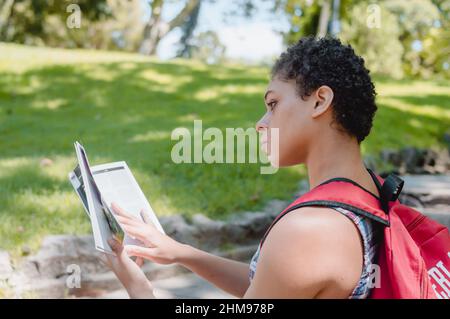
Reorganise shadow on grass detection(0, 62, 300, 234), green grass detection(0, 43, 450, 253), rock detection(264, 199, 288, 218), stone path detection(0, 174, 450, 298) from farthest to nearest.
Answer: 1. shadow on grass detection(0, 62, 300, 234)
2. rock detection(264, 199, 288, 218)
3. green grass detection(0, 43, 450, 253)
4. stone path detection(0, 174, 450, 298)

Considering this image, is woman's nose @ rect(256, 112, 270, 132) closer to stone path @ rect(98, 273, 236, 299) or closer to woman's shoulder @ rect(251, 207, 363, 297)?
woman's shoulder @ rect(251, 207, 363, 297)

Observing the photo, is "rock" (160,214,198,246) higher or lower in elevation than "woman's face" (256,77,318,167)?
lower

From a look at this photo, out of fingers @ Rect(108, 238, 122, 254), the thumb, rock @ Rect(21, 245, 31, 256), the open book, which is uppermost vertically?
the open book

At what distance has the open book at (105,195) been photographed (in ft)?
4.54

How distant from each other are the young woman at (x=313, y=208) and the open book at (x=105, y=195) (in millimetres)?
57

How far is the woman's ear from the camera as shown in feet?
4.46

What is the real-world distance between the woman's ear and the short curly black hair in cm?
2

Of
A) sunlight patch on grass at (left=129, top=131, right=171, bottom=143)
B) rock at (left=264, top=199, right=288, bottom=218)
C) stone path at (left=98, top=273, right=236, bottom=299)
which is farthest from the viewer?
sunlight patch on grass at (left=129, top=131, right=171, bottom=143)

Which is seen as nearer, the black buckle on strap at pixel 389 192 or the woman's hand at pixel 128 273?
the black buckle on strap at pixel 389 192

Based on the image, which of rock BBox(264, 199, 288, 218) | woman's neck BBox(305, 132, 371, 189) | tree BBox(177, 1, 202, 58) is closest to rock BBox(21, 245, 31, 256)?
rock BBox(264, 199, 288, 218)

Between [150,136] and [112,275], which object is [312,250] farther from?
[150,136]

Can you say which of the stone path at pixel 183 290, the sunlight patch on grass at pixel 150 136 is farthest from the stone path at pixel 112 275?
the sunlight patch on grass at pixel 150 136

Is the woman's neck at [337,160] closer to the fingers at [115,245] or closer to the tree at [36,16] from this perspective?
the fingers at [115,245]

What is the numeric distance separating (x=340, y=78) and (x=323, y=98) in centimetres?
7
